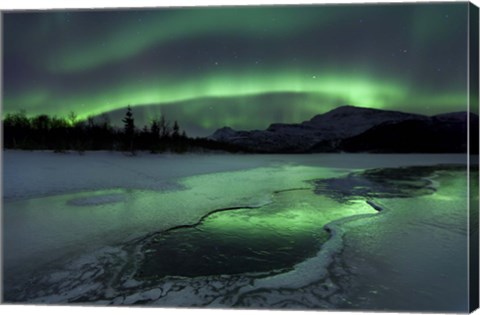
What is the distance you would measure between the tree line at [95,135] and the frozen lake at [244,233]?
170 mm

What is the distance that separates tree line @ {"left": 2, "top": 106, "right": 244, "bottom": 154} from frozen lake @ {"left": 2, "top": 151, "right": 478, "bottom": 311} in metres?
0.17

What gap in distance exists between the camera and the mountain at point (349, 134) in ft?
9.15

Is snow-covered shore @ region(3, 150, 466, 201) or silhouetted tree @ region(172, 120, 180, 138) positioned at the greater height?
silhouetted tree @ region(172, 120, 180, 138)

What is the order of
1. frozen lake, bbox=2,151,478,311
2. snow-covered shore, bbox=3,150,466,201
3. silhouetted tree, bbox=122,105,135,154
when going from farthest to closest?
silhouetted tree, bbox=122,105,135,154 < snow-covered shore, bbox=3,150,466,201 < frozen lake, bbox=2,151,478,311

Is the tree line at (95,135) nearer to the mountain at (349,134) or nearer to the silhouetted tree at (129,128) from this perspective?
the silhouetted tree at (129,128)

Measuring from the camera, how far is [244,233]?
2.67 metres

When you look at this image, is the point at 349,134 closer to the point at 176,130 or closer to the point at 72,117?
the point at 176,130

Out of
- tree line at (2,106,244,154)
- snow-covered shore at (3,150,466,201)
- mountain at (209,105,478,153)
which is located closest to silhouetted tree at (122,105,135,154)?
tree line at (2,106,244,154)

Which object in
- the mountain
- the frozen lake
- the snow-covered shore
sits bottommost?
the frozen lake

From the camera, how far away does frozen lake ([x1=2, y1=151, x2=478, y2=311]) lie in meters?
1.99

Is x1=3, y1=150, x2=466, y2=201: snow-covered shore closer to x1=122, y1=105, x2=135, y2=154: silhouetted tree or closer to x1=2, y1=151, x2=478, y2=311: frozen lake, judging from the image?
x1=2, y1=151, x2=478, y2=311: frozen lake

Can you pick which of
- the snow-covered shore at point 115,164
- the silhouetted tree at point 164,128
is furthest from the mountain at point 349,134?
the silhouetted tree at point 164,128

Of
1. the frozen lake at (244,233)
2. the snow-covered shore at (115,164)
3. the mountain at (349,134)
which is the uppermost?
the mountain at (349,134)

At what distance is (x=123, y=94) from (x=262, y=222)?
1.95m
